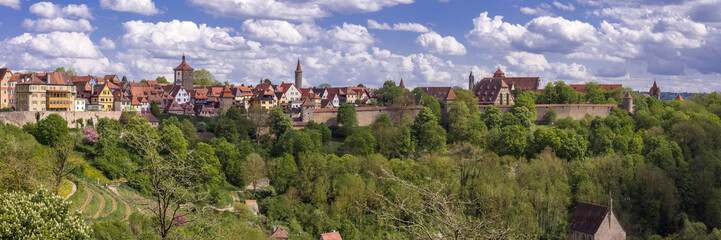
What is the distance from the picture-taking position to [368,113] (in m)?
61.0

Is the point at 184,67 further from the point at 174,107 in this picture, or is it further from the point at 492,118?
the point at 492,118

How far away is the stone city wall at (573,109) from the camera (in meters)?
65.1

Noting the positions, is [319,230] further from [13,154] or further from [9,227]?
[9,227]

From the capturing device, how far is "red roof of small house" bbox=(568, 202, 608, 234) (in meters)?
36.6

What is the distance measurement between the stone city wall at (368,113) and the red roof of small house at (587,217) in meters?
25.6

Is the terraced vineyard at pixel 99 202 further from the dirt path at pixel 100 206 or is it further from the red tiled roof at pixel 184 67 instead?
the red tiled roof at pixel 184 67

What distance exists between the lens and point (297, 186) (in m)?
41.1

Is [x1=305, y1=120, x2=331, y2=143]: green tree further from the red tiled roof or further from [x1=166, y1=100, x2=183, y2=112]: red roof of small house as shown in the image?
the red tiled roof

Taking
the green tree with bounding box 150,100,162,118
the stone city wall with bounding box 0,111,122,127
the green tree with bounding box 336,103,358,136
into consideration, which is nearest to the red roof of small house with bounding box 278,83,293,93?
the green tree with bounding box 336,103,358,136

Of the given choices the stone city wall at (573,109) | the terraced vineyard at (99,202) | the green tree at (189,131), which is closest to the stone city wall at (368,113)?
the stone city wall at (573,109)

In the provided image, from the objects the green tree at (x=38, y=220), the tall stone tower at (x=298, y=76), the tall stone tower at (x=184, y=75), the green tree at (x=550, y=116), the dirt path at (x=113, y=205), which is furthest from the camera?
the tall stone tower at (x=298, y=76)

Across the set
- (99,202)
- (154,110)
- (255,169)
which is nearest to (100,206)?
(99,202)

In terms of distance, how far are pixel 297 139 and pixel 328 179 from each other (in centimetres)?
678

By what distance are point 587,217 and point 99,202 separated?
27063 mm
